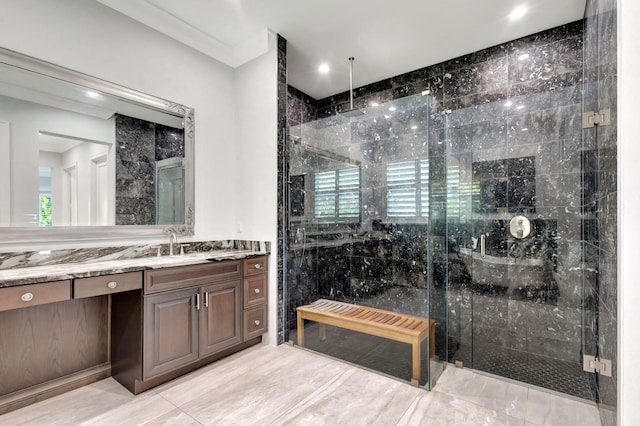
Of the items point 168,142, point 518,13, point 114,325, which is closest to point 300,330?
point 114,325

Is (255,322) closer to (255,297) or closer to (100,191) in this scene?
(255,297)

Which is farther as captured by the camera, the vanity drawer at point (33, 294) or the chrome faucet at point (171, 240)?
the chrome faucet at point (171, 240)

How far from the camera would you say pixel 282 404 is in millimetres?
1913

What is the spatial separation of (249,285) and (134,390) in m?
1.07

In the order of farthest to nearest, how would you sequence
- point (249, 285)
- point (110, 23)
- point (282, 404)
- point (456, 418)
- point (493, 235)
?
point (249, 285) → point (493, 235) → point (110, 23) → point (282, 404) → point (456, 418)

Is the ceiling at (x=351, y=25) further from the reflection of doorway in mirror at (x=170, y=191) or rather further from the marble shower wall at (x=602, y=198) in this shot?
the reflection of doorway in mirror at (x=170, y=191)

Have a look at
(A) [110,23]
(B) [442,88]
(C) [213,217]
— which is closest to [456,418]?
(C) [213,217]

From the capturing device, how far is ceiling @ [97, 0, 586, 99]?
2.34 meters

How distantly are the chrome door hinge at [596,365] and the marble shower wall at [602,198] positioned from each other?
0.11ft

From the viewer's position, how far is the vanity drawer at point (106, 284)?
68.7 inches

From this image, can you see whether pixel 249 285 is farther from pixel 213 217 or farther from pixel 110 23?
pixel 110 23

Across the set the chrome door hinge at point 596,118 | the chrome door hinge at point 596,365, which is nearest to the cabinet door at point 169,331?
the chrome door hinge at point 596,365

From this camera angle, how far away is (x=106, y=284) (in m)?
1.84

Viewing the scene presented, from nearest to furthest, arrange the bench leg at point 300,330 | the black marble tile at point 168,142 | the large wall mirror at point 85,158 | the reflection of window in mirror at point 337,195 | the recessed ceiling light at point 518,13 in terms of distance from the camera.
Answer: the large wall mirror at point 85,158 → the recessed ceiling light at point 518,13 → the black marble tile at point 168,142 → the bench leg at point 300,330 → the reflection of window in mirror at point 337,195
